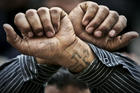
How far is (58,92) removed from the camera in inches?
68.9

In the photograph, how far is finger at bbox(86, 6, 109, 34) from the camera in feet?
3.87

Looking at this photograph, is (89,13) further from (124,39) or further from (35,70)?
(35,70)

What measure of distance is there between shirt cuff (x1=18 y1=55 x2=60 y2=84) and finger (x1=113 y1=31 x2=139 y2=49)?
26 cm

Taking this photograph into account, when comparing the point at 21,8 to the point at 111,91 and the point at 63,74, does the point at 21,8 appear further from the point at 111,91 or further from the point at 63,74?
the point at 111,91

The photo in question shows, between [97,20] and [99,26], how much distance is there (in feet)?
0.08

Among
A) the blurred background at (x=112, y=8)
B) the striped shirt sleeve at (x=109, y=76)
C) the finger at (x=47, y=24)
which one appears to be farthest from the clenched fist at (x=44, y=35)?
the blurred background at (x=112, y=8)

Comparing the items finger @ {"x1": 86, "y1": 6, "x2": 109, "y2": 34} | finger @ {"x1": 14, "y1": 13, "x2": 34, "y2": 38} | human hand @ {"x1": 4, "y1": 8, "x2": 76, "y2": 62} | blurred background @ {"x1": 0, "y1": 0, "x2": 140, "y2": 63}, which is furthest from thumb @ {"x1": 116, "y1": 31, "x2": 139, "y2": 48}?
blurred background @ {"x1": 0, "y1": 0, "x2": 140, "y2": 63}

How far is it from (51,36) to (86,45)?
19 centimetres

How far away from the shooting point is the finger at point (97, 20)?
1.18 meters

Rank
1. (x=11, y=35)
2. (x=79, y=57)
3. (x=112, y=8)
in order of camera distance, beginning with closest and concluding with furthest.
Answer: (x=11, y=35)
(x=79, y=57)
(x=112, y=8)

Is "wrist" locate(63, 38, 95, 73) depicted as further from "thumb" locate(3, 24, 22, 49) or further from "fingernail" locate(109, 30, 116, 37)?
"thumb" locate(3, 24, 22, 49)

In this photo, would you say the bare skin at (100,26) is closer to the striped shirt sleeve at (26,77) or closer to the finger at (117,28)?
the finger at (117,28)

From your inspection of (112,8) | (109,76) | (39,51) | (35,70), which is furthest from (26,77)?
(112,8)

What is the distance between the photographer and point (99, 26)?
1.19 meters
